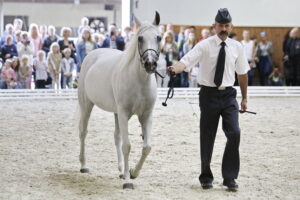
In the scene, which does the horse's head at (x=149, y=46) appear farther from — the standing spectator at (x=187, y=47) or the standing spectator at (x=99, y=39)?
the standing spectator at (x=187, y=47)

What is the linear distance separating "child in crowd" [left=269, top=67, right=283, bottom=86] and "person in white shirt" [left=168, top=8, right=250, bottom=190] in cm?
1207

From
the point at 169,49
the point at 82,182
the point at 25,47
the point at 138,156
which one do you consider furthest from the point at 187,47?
the point at 82,182

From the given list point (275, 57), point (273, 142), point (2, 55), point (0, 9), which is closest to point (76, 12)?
point (0, 9)

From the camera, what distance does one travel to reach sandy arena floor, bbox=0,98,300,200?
6102 millimetres

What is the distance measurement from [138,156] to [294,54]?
10.7 metres

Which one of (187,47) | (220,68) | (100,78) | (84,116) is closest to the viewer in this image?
(220,68)

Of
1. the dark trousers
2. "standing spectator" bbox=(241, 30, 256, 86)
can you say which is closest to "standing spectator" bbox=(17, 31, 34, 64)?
"standing spectator" bbox=(241, 30, 256, 86)

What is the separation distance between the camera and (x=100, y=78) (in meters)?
6.94

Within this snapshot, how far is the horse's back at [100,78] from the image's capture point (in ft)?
22.2

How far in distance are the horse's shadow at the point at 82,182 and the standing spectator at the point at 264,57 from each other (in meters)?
11.6

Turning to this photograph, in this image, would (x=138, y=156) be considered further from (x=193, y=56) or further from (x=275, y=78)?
(x=275, y=78)

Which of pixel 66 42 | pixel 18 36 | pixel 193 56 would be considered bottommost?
pixel 193 56

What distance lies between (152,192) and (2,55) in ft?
33.6

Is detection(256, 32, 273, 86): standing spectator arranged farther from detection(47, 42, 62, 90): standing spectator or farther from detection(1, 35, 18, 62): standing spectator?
detection(1, 35, 18, 62): standing spectator
